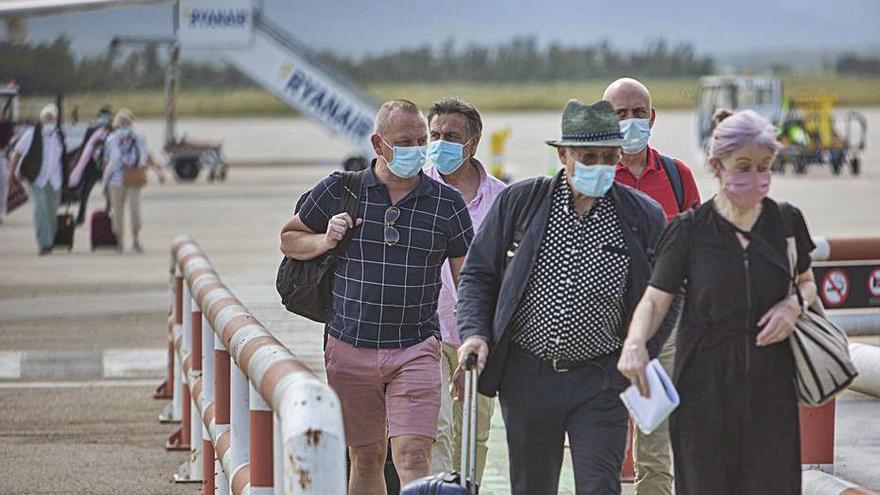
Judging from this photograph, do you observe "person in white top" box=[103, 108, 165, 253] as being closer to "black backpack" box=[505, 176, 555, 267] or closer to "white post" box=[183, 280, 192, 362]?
"white post" box=[183, 280, 192, 362]

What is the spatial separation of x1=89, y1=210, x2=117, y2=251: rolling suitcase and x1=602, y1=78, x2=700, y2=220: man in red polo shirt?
624 inches

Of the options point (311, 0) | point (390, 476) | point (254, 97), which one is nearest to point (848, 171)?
point (390, 476)

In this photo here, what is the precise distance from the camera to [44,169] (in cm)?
2152

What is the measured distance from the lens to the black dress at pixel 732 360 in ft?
15.8

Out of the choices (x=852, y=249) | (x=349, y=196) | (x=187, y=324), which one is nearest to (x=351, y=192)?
(x=349, y=196)

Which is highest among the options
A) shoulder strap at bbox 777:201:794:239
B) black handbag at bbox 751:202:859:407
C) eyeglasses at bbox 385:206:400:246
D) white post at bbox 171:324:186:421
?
shoulder strap at bbox 777:201:794:239

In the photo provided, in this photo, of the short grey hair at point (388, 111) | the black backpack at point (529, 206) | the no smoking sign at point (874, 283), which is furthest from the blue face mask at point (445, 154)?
the no smoking sign at point (874, 283)

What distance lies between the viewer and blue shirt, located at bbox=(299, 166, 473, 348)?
606 cm

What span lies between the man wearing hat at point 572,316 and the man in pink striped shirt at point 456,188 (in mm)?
1462

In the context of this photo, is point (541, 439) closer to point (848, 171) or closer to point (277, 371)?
point (277, 371)

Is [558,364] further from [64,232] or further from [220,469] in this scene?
[64,232]

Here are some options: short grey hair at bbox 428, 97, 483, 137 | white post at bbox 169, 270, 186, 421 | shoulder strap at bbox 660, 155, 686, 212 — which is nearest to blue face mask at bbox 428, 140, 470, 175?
short grey hair at bbox 428, 97, 483, 137

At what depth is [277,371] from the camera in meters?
4.49

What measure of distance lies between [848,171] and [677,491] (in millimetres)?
36956
